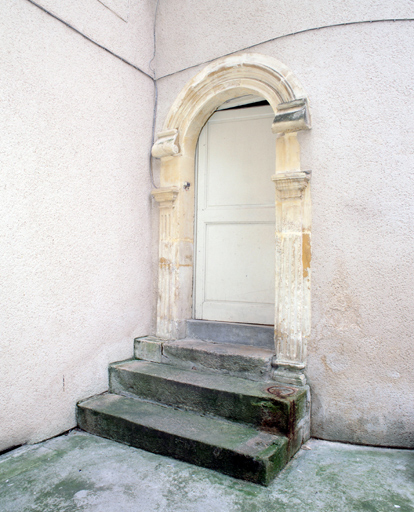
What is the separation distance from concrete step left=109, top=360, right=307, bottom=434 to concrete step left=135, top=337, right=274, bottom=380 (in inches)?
2.5

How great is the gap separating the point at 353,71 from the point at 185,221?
1834 millimetres

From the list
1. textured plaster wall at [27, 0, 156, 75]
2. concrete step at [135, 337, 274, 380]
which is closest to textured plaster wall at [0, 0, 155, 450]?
textured plaster wall at [27, 0, 156, 75]

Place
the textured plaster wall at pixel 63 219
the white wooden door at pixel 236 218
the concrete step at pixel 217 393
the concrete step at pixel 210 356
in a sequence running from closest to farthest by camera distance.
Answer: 1. the concrete step at pixel 217 393
2. the textured plaster wall at pixel 63 219
3. the concrete step at pixel 210 356
4. the white wooden door at pixel 236 218

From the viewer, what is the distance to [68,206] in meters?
2.98

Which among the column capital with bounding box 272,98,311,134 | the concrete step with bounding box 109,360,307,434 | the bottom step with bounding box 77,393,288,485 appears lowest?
the bottom step with bounding box 77,393,288,485

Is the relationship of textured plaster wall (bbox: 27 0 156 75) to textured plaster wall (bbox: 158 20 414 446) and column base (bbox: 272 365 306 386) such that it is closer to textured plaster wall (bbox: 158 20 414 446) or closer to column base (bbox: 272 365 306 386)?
textured plaster wall (bbox: 158 20 414 446)

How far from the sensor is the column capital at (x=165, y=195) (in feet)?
11.7

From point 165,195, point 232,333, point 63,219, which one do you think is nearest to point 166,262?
point 165,195

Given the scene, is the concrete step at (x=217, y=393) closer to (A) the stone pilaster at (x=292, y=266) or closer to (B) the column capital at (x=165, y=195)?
(A) the stone pilaster at (x=292, y=266)

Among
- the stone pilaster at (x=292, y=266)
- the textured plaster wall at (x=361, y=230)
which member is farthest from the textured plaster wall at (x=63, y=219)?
the textured plaster wall at (x=361, y=230)

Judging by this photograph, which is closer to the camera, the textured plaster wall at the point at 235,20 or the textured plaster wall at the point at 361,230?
the textured plaster wall at the point at 361,230

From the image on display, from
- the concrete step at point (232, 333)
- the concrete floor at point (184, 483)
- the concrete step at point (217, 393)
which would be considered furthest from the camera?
the concrete step at point (232, 333)

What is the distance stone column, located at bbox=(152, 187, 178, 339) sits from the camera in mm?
3547

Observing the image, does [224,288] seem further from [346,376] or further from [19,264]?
[19,264]
